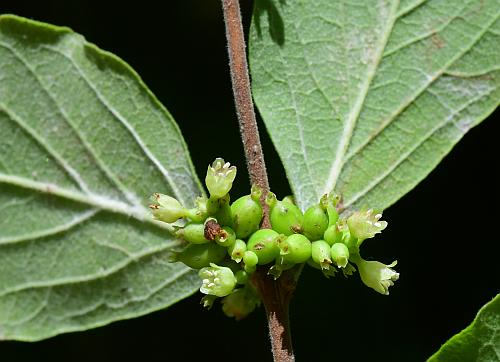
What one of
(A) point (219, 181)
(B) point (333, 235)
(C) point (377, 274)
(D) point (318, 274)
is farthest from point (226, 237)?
(D) point (318, 274)

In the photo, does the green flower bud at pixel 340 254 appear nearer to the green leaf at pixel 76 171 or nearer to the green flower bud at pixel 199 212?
the green flower bud at pixel 199 212

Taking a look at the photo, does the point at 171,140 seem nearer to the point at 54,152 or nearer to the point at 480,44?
the point at 54,152

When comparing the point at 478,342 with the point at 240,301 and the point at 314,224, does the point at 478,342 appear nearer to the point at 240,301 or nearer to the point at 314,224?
the point at 314,224

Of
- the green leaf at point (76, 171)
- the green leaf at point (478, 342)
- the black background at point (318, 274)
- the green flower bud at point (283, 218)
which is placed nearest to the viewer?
the green leaf at point (478, 342)

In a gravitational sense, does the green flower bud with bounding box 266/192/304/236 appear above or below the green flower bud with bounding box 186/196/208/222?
below

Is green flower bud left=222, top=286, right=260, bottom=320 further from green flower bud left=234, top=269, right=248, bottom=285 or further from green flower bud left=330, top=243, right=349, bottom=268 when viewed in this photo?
green flower bud left=330, top=243, right=349, bottom=268

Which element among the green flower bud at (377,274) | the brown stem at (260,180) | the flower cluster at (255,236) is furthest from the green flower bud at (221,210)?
the green flower bud at (377,274)

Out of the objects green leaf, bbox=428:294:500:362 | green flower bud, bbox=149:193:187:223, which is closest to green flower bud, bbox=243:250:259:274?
green flower bud, bbox=149:193:187:223
